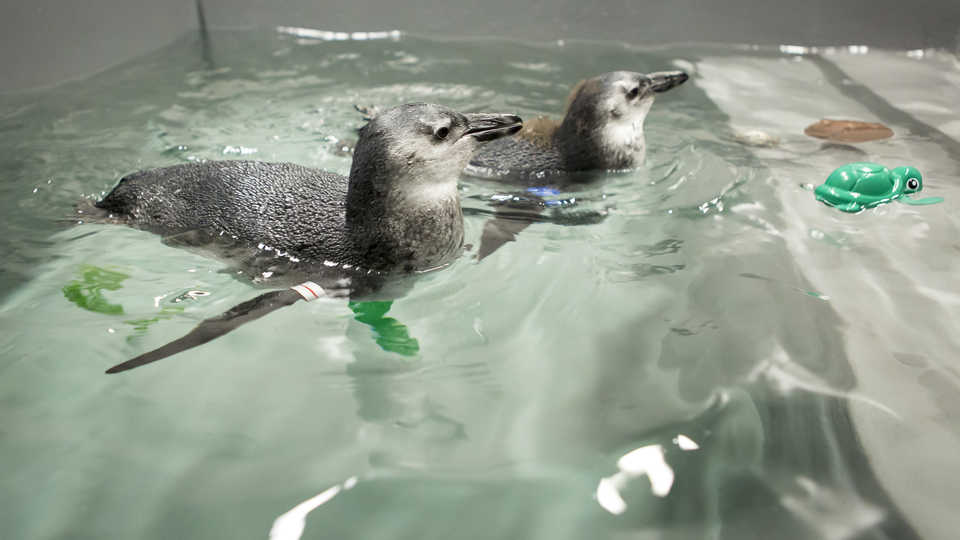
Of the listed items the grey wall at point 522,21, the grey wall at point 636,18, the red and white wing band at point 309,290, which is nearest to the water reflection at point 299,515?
the red and white wing band at point 309,290

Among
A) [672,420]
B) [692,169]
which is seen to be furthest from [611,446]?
[692,169]

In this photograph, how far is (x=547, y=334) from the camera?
1914 millimetres

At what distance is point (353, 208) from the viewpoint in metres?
2.22

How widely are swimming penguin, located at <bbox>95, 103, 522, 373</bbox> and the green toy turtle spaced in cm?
129

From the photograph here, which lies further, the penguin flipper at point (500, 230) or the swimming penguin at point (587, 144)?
the swimming penguin at point (587, 144)

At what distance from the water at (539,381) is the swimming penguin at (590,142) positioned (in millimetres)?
125

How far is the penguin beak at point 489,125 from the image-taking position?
7.48 ft

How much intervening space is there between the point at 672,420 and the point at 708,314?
488mm

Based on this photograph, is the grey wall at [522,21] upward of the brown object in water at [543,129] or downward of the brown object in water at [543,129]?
upward

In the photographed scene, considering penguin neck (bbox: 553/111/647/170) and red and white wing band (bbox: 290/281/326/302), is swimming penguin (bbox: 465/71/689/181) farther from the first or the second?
red and white wing band (bbox: 290/281/326/302)

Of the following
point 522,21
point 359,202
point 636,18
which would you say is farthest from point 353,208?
point 636,18

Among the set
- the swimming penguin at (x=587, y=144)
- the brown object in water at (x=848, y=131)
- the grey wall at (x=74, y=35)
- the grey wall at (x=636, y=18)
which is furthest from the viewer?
the grey wall at (x=636, y=18)

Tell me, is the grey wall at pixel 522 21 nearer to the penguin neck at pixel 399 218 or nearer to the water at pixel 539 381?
the water at pixel 539 381

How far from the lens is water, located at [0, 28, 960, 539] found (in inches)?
54.0
